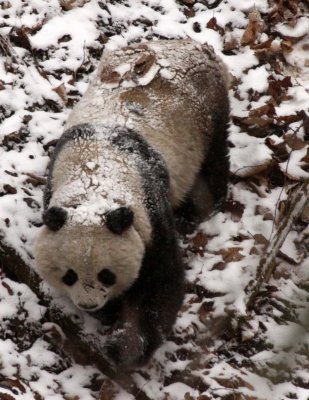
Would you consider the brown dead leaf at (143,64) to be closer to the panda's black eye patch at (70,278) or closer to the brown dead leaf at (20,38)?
the brown dead leaf at (20,38)

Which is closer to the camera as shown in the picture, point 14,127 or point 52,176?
point 52,176

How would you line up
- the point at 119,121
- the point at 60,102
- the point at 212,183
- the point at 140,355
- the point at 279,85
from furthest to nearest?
the point at 279,85 < the point at 60,102 < the point at 212,183 < the point at 119,121 < the point at 140,355

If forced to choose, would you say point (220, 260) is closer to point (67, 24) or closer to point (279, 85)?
point (279, 85)

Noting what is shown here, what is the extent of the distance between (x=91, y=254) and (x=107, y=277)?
0.23 metres

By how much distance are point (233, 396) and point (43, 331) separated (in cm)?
140

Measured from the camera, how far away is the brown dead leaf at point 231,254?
5.15 metres

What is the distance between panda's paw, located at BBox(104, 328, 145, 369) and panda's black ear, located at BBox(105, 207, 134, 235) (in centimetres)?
86

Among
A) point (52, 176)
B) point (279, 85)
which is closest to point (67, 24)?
point (279, 85)

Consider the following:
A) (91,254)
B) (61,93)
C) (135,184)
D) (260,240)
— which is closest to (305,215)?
(260,240)

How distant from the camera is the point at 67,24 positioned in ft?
21.8

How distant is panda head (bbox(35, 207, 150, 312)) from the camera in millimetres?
3758

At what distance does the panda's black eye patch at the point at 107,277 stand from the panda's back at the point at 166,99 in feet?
3.90

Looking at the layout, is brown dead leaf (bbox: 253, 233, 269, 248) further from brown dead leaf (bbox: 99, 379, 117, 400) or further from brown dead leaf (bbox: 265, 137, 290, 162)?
brown dead leaf (bbox: 99, 379, 117, 400)

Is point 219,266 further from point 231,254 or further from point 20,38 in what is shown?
point 20,38
